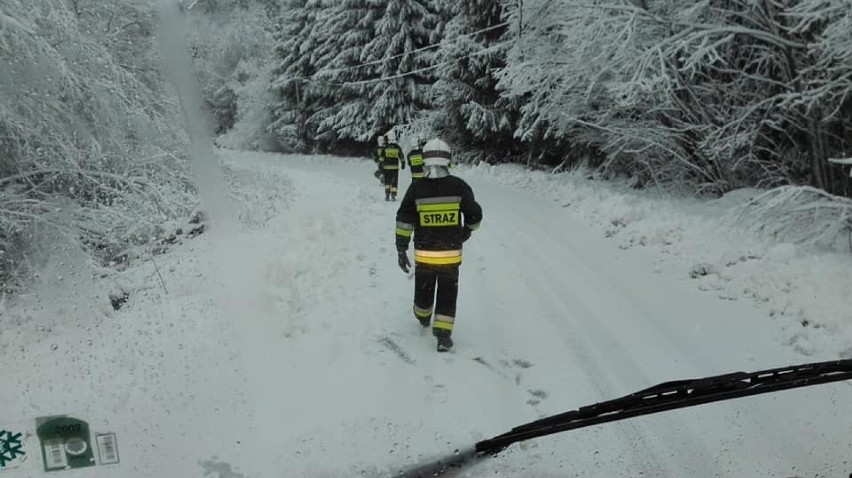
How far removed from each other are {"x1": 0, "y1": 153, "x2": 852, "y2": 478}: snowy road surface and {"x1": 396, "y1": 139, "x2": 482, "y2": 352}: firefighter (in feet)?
1.80

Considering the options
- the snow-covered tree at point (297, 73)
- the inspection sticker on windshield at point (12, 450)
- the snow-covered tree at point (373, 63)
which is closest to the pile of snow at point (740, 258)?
the inspection sticker on windshield at point (12, 450)

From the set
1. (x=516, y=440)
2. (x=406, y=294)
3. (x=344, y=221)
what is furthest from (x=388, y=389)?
(x=344, y=221)

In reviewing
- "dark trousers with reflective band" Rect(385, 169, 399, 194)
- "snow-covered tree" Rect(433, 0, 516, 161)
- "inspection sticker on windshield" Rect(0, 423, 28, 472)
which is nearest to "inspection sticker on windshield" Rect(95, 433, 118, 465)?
"inspection sticker on windshield" Rect(0, 423, 28, 472)

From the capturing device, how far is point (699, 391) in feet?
10.5

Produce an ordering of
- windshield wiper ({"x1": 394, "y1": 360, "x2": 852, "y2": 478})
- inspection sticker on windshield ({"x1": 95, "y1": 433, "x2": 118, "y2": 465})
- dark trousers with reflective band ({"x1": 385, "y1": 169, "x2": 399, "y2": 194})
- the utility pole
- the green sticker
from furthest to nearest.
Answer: dark trousers with reflective band ({"x1": 385, "y1": 169, "x2": 399, "y2": 194}) → the utility pole → windshield wiper ({"x1": 394, "y1": 360, "x2": 852, "y2": 478}) → inspection sticker on windshield ({"x1": 95, "y1": 433, "x2": 118, "y2": 465}) → the green sticker

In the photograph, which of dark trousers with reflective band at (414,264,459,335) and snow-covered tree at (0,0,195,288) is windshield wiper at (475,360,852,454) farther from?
snow-covered tree at (0,0,195,288)

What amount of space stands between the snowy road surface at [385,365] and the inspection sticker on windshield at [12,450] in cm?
6

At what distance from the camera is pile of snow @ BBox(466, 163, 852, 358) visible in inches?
257

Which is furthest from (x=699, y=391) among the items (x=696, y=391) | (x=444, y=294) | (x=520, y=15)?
(x=520, y=15)

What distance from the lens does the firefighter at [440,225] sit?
5918 millimetres

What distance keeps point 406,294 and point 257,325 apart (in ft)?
6.88

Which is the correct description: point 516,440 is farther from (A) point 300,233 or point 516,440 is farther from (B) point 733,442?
(A) point 300,233

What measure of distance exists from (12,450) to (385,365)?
3.42m

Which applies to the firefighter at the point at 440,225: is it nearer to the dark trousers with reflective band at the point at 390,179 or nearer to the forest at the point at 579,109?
the forest at the point at 579,109
